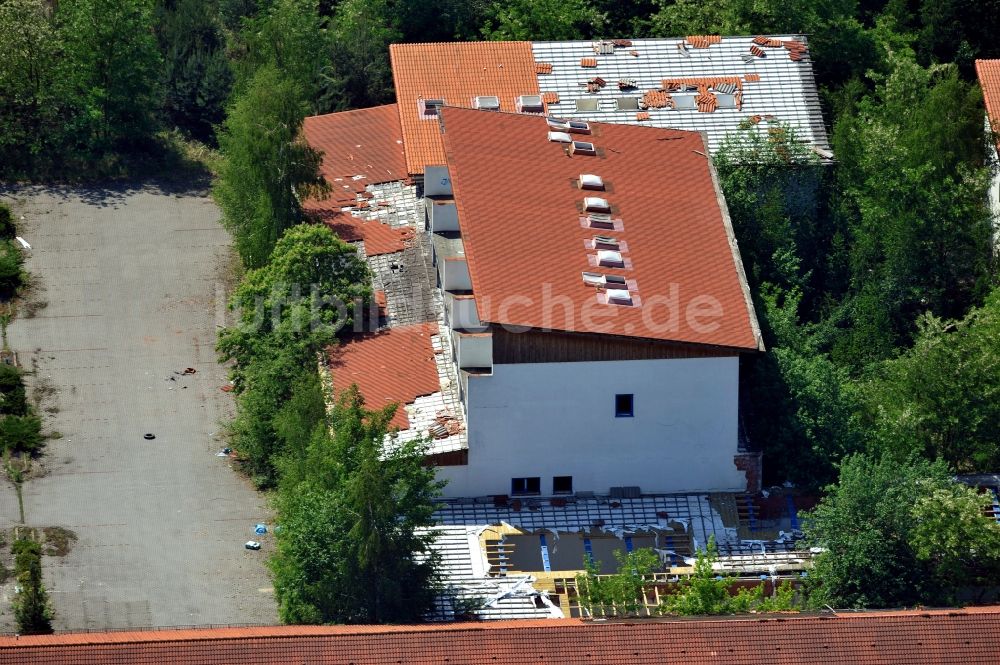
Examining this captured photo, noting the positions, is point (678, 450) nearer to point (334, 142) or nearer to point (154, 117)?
point (334, 142)

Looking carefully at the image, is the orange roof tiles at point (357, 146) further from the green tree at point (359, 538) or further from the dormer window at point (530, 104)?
the green tree at point (359, 538)

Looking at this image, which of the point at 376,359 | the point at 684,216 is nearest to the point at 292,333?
the point at 376,359

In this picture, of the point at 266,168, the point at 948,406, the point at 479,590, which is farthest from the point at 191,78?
the point at 948,406

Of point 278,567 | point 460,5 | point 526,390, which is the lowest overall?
point 278,567

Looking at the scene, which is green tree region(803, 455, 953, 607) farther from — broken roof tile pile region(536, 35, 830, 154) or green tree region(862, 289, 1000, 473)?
broken roof tile pile region(536, 35, 830, 154)

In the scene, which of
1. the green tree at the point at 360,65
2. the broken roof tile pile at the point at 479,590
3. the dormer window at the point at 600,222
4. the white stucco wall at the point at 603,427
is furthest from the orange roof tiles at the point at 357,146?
the broken roof tile pile at the point at 479,590

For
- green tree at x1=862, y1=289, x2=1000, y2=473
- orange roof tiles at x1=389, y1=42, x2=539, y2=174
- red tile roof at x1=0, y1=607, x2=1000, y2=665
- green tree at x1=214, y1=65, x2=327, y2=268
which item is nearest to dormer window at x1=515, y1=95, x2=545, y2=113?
orange roof tiles at x1=389, y1=42, x2=539, y2=174
